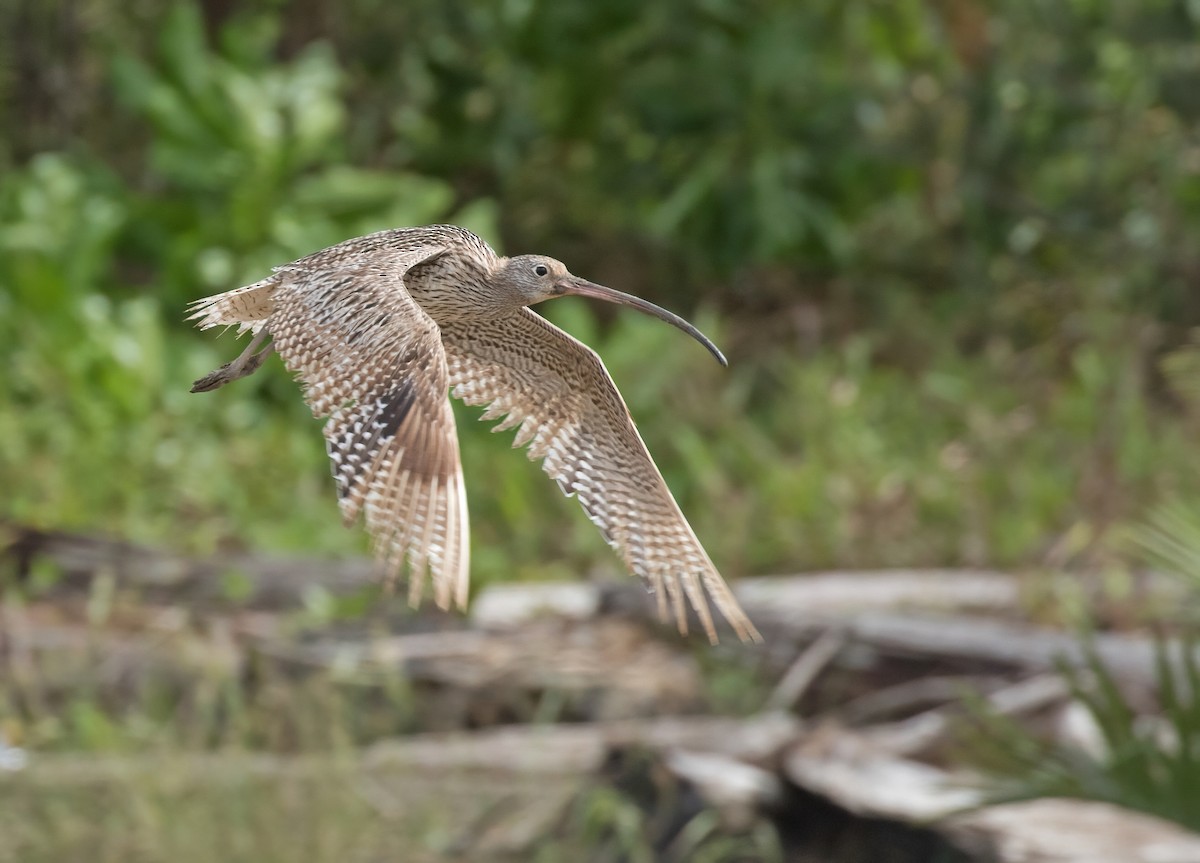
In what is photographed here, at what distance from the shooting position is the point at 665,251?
366 inches

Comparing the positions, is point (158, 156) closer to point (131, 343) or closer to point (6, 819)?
point (131, 343)

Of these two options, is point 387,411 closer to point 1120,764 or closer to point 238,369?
point 238,369

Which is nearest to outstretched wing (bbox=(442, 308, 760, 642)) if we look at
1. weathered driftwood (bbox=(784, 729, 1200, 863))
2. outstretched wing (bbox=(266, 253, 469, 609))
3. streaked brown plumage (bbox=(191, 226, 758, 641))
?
streaked brown plumage (bbox=(191, 226, 758, 641))


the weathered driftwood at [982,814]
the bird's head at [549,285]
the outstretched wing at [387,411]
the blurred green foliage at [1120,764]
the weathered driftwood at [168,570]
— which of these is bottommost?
the weathered driftwood at [982,814]

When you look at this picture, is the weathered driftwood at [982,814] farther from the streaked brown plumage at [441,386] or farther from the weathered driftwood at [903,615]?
the streaked brown plumage at [441,386]

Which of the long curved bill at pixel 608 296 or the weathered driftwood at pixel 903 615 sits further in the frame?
the weathered driftwood at pixel 903 615

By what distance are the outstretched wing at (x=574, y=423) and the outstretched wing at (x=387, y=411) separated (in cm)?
37

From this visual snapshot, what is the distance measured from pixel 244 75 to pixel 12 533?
8.74ft

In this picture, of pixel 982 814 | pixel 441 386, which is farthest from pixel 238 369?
pixel 982 814

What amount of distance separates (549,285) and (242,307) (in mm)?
489

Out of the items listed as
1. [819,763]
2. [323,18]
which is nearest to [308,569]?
[819,763]

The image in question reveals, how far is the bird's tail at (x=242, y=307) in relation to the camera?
2.11m

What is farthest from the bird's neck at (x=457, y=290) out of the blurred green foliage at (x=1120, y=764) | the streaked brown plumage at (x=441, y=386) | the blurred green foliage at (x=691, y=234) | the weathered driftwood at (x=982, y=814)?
the blurred green foliage at (x=691, y=234)

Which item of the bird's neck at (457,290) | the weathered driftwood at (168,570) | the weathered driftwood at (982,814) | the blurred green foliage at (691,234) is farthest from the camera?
the blurred green foliage at (691,234)
